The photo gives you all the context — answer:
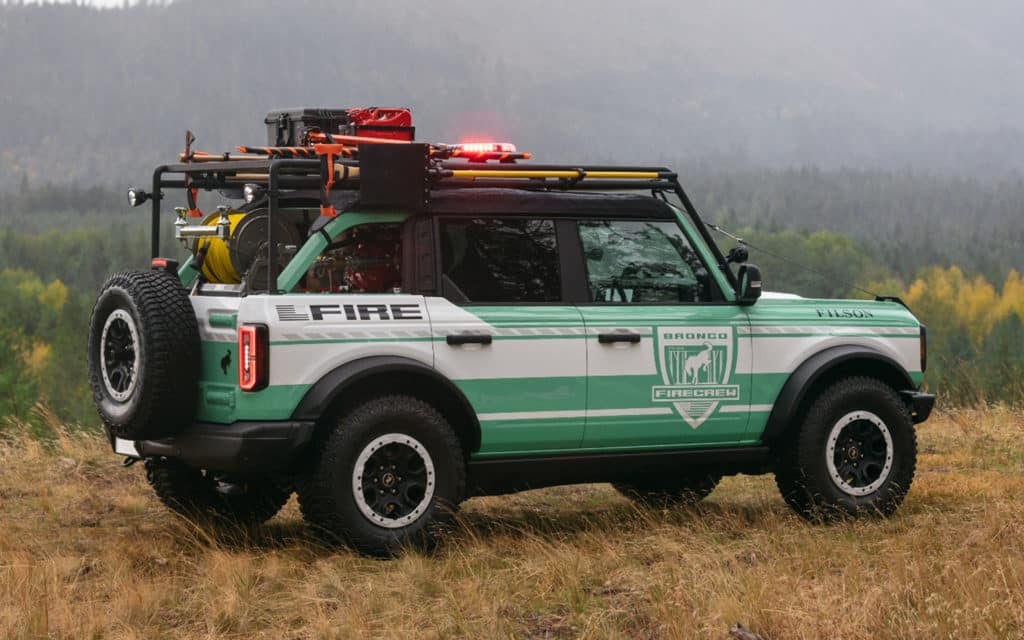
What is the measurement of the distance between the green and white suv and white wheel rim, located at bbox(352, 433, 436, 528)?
0.01m

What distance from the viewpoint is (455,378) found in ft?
25.0

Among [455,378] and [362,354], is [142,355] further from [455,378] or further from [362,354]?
[455,378]

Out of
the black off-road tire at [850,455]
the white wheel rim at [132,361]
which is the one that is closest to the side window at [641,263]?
the black off-road tire at [850,455]

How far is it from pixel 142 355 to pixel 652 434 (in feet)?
9.09

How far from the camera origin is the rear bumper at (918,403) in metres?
8.99

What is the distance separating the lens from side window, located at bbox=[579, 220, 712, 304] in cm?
822

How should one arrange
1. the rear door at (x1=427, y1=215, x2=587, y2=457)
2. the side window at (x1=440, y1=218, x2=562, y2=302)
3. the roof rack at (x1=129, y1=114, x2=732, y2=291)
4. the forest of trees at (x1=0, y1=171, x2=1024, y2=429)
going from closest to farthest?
the roof rack at (x1=129, y1=114, x2=732, y2=291), the rear door at (x1=427, y1=215, x2=587, y2=457), the side window at (x1=440, y1=218, x2=562, y2=302), the forest of trees at (x1=0, y1=171, x2=1024, y2=429)

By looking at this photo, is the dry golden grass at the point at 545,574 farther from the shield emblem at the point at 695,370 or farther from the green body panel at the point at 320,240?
the green body panel at the point at 320,240

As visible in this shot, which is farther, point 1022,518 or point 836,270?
point 836,270

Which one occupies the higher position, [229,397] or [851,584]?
[229,397]

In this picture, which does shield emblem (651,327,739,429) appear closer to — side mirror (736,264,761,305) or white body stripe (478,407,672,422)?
white body stripe (478,407,672,422)

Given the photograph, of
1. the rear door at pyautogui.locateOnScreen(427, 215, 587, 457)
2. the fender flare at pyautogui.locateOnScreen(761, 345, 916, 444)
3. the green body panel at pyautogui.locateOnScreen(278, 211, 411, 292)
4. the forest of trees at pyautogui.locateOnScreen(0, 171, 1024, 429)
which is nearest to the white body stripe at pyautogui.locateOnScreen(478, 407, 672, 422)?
the rear door at pyautogui.locateOnScreen(427, 215, 587, 457)

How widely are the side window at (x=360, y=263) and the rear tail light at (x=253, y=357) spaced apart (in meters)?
0.65

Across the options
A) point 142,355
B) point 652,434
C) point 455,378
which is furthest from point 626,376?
point 142,355
